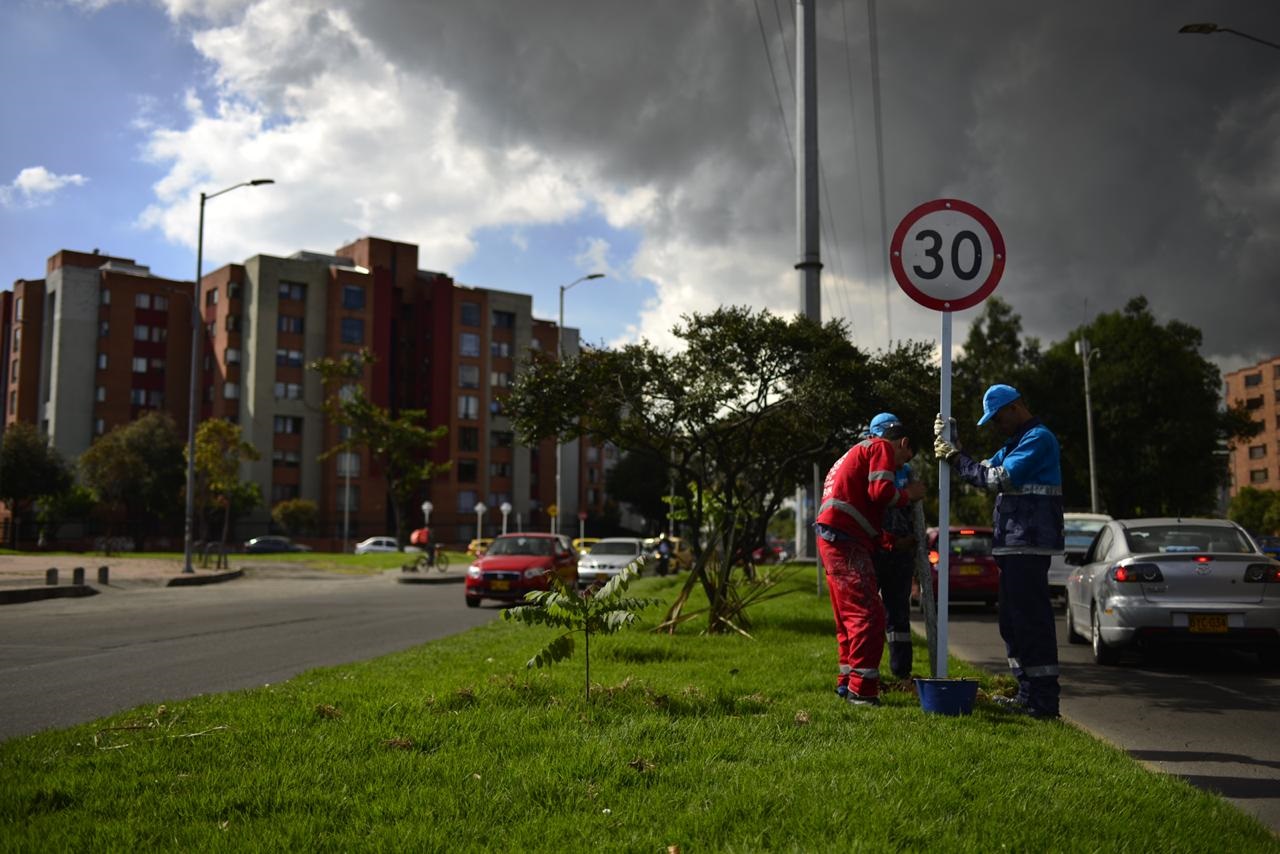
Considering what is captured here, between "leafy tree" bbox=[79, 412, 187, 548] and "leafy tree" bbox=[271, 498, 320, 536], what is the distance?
6.52 meters

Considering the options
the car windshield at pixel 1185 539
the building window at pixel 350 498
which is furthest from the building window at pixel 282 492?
the car windshield at pixel 1185 539

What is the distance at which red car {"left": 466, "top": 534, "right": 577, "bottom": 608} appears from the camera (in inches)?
797

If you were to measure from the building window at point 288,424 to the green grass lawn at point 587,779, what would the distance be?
7501 cm

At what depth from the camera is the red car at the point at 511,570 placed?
20.2 meters

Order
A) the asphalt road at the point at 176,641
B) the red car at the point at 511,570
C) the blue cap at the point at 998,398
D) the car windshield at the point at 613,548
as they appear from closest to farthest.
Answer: the blue cap at the point at 998,398, the asphalt road at the point at 176,641, the red car at the point at 511,570, the car windshield at the point at 613,548

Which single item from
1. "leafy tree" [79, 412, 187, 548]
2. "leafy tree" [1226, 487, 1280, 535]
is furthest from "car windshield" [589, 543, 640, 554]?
"leafy tree" [1226, 487, 1280, 535]

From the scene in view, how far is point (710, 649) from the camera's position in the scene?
33.3 ft

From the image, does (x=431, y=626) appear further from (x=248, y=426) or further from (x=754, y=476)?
(x=248, y=426)

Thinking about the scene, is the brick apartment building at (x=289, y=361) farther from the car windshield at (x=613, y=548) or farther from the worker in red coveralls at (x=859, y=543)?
the worker in red coveralls at (x=859, y=543)

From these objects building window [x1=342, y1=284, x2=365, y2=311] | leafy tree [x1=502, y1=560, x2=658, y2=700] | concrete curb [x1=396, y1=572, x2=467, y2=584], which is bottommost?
concrete curb [x1=396, y1=572, x2=467, y2=584]

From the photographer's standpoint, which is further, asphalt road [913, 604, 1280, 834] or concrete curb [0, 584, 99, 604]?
concrete curb [0, 584, 99, 604]

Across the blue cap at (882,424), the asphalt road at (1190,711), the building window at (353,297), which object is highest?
the building window at (353,297)

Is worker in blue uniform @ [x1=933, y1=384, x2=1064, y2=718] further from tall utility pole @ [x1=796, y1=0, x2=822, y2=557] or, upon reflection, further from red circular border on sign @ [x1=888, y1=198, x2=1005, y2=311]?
tall utility pole @ [x1=796, y1=0, x2=822, y2=557]

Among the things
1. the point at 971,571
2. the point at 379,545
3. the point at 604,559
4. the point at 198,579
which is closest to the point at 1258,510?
the point at 379,545
